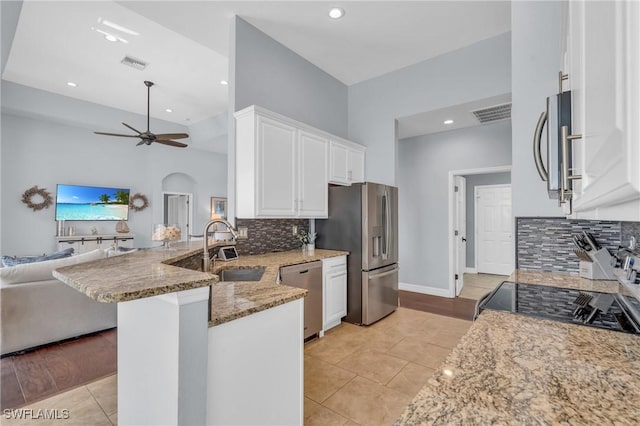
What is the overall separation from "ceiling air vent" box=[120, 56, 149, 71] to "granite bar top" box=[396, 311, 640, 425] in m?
5.00

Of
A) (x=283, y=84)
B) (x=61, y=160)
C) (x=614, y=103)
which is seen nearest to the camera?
(x=614, y=103)

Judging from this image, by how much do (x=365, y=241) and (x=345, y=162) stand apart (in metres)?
1.18

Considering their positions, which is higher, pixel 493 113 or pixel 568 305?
pixel 493 113

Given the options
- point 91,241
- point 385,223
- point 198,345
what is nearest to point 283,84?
point 385,223

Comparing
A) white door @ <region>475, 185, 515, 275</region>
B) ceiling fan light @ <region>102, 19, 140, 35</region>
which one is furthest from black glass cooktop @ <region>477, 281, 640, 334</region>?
white door @ <region>475, 185, 515, 275</region>

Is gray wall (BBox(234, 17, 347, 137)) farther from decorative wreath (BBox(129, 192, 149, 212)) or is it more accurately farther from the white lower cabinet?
decorative wreath (BBox(129, 192, 149, 212))

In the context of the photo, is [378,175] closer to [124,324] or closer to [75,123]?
[124,324]

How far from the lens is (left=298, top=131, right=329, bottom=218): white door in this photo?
11.1 ft

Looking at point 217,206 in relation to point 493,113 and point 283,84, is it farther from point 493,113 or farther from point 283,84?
point 493,113

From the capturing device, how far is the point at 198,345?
3.73 feet

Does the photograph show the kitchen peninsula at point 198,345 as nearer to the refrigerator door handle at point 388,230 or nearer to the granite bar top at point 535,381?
the granite bar top at point 535,381

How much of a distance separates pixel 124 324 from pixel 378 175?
3.49 metres

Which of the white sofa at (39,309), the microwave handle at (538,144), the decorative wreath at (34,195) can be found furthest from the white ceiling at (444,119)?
the decorative wreath at (34,195)

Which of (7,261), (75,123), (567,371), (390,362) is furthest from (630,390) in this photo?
(75,123)
